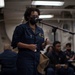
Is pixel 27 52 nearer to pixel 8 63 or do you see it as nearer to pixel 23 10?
pixel 8 63

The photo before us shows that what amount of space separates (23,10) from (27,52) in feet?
18.9

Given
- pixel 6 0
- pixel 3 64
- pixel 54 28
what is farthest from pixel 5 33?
pixel 54 28

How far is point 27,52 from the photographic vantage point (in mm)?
2471

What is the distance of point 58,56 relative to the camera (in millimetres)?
5363

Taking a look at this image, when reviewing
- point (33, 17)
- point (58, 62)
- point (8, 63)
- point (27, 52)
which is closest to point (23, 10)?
point (8, 63)

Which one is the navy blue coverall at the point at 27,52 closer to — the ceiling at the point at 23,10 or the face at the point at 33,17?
the face at the point at 33,17

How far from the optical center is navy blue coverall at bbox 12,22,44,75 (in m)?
2.46

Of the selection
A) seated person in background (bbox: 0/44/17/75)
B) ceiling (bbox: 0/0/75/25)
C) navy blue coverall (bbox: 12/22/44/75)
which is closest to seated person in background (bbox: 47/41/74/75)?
Answer: seated person in background (bbox: 0/44/17/75)

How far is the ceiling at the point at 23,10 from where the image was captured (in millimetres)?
6961

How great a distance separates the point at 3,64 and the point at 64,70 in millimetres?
1505

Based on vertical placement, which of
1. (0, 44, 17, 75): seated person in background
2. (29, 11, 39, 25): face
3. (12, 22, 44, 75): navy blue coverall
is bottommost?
(0, 44, 17, 75): seated person in background

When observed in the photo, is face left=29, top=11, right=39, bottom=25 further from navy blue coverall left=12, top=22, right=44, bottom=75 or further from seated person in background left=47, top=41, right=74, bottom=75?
seated person in background left=47, top=41, right=74, bottom=75

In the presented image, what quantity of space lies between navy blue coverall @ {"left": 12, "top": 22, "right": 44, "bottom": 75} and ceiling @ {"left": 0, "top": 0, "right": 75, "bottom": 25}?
167 inches

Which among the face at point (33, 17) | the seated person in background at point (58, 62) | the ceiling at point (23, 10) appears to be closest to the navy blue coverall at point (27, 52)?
the face at point (33, 17)
